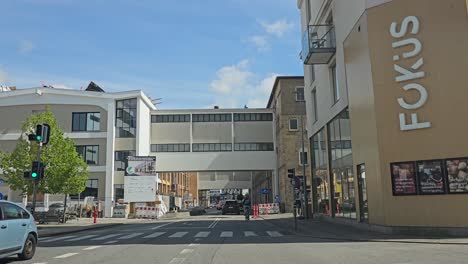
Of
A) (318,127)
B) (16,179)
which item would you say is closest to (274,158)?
(318,127)

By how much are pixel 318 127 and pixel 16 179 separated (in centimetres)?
2167

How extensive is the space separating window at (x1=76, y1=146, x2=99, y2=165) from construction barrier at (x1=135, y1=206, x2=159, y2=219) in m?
10.3

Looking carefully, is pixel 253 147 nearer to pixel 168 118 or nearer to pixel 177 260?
pixel 168 118

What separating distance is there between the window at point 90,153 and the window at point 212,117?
42.9ft

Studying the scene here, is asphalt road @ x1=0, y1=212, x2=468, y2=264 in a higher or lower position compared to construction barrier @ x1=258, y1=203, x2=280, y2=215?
lower

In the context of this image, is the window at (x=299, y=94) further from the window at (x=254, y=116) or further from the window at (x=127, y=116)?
the window at (x=127, y=116)

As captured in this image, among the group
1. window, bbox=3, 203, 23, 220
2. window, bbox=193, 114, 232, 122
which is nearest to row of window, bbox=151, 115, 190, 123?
window, bbox=193, 114, 232, 122

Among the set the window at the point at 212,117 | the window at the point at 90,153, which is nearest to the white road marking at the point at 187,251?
the window at the point at 90,153

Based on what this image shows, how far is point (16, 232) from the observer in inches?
441

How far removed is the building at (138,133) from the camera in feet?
173

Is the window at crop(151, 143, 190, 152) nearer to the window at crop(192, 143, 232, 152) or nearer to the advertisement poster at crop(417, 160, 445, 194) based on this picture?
the window at crop(192, 143, 232, 152)

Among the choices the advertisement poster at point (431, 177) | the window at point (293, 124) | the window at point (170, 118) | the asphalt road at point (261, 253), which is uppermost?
the window at point (170, 118)

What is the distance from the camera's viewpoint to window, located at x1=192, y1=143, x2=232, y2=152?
58344 millimetres

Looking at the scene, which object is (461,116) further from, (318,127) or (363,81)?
(318,127)
